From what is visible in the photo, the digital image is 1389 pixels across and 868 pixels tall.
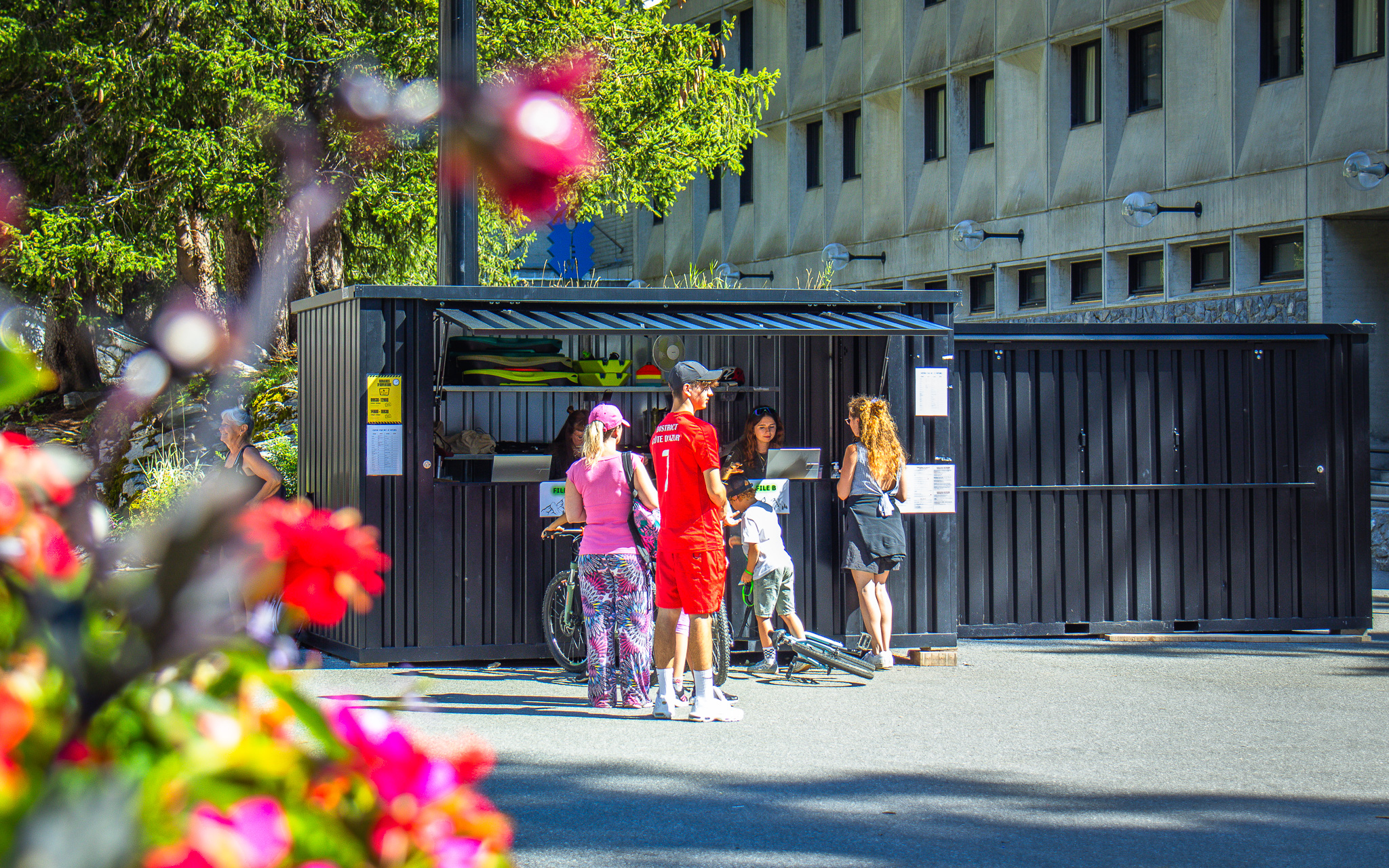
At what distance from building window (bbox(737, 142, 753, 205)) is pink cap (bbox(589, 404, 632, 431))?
2464 cm

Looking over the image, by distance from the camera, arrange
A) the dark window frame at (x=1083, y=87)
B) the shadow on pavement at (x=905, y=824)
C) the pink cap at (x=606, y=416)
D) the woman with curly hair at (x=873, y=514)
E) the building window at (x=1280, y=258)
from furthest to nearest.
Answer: the dark window frame at (x=1083, y=87) < the building window at (x=1280, y=258) < the woman with curly hair at (x=873, y=514) < the pink cap at (x=606, y=416) < the shadow on pavement at (x=905, y=824)

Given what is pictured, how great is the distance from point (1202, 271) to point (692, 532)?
15.8m

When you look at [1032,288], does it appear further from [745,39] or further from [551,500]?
[551,500]

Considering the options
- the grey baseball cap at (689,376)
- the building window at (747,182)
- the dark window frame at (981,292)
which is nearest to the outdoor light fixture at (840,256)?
the dark window frame at (981,292)

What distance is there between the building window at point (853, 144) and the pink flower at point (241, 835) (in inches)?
1132

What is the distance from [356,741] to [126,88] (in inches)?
726

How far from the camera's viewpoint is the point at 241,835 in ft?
3.17

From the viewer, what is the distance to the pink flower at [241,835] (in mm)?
944

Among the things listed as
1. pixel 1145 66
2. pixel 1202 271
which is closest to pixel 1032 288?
pixel 1202 271

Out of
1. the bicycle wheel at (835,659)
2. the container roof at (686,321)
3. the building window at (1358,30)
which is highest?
the building window at (1358,30)

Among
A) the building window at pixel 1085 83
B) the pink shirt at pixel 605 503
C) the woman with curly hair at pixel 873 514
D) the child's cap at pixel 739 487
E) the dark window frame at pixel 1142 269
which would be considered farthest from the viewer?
the building window at pixel 1085 83

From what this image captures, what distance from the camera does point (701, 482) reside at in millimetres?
7820

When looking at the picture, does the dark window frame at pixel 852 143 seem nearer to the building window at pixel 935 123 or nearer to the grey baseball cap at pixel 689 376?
the building window at pixel 935 123

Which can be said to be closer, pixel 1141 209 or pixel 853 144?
pixel 1141 209
